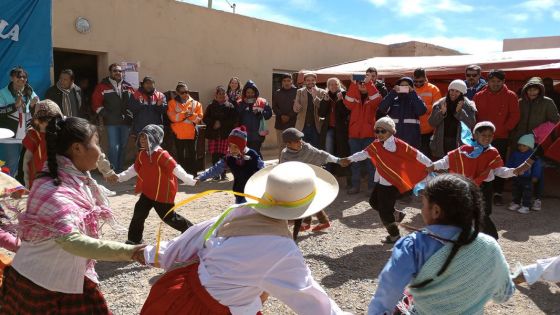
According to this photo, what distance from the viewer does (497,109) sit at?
6969 mm

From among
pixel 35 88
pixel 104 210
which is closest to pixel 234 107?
pixel 35 88

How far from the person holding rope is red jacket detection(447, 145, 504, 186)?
3.72 meters

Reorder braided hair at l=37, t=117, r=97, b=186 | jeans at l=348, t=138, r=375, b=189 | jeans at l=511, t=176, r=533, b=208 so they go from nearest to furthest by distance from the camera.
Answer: braided hair at l=37, t=117, r=97, b=186, jeans at l=511, t=176, r=533, b=208, jeans at l=348, t=138, r=375, b=189

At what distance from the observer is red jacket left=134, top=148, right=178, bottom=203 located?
4906mm

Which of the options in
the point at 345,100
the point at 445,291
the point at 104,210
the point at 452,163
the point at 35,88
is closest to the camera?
the point at 445,291

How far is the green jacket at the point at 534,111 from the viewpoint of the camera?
675 centimetres

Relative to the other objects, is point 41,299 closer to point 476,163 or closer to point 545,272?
point 545,272

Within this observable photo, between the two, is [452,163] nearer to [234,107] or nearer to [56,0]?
[234,107]

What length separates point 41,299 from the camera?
88.1 inches

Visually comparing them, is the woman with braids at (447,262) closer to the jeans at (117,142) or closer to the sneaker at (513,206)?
the sneaker at (513,206)

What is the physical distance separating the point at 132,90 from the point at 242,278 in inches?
318

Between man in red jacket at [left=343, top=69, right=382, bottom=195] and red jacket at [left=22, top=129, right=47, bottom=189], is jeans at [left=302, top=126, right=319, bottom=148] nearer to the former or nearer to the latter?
man in red jacket at [left=343, top=69, right=382, bottom=195]

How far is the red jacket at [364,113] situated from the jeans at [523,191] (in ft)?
7.31

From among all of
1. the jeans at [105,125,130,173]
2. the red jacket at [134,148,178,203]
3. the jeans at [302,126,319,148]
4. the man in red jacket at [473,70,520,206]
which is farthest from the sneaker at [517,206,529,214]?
the jeans at [105,125,130,173]
